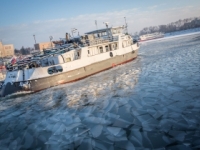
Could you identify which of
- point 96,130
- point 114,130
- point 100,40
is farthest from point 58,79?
point 114,130

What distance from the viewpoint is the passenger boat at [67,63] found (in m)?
18.2

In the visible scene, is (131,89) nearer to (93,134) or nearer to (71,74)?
(93,134)

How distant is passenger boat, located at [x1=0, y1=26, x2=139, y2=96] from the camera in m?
18.2

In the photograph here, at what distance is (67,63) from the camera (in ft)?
64.6

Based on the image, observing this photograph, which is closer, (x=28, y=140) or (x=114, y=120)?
(x=28, y=140)

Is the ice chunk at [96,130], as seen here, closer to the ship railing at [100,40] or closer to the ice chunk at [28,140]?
the ice chunk at [28,140]

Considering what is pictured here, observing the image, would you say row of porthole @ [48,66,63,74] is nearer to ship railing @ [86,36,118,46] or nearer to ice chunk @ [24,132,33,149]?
ship railing @ [86,36,118,46]

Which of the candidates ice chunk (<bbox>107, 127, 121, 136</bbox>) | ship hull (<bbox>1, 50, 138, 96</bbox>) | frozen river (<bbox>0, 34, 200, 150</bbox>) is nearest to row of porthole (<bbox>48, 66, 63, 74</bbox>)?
ship hull (<bbox>1, 50, 138, 96</bbox>)

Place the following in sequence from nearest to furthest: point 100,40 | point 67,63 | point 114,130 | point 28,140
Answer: point 114,130 → point 28,140 → point 67,63 → point 100,40

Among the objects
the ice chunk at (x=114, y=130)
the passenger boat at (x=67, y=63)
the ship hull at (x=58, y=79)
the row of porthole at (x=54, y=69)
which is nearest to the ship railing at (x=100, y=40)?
the passenger boat at (x=67, y=63)

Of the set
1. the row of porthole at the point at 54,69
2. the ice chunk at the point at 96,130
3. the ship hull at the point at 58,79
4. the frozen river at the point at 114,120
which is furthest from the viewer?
the row of porthole at the point at 54,69

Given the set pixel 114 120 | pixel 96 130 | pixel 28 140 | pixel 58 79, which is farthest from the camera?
pixel 58 79

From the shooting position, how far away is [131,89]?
1330 centimetres

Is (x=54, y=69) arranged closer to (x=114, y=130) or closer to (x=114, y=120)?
(x=114, y=120)
